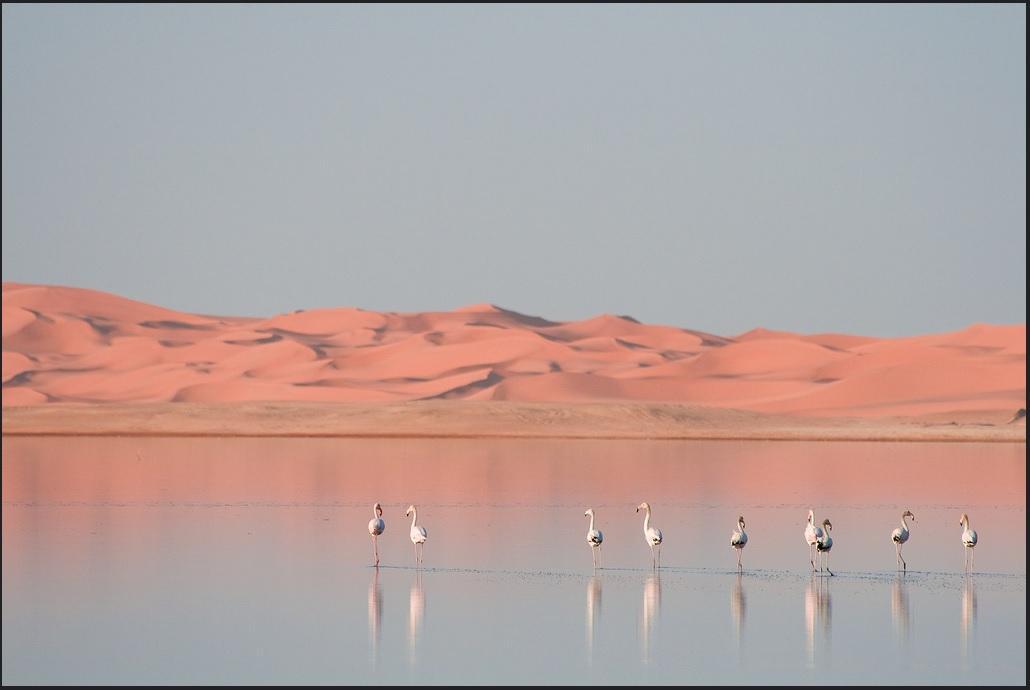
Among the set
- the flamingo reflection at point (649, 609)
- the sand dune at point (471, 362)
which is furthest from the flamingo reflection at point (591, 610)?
the sand dune at point (471, 362)

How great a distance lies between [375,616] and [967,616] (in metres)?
5.01

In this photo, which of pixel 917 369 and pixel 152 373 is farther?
pixel 152 373

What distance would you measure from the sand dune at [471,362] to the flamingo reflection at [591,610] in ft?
175

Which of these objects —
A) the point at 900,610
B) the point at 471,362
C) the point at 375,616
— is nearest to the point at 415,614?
the point at 375,616

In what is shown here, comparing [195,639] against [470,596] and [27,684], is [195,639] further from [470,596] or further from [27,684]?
[470,596]

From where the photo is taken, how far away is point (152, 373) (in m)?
87.4

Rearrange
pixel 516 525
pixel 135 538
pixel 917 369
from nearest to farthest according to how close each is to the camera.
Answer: pixel 135 538, pixel 516 525, pixel 917 369

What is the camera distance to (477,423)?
60.8 metres

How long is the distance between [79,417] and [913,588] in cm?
4995

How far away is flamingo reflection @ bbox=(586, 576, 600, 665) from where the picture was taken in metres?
12.9

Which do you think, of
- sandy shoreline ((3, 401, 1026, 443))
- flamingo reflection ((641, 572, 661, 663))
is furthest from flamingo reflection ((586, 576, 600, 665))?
sandy shoreline ((3, 401, 1026, 443))

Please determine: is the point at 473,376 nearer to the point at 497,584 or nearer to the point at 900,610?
the point at 497,584

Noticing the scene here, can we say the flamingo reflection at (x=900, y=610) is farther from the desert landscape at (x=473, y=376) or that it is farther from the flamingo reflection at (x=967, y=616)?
the desert landscape at (x=473, y=376)

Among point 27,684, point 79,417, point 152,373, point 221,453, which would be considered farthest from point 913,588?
point 152,373
